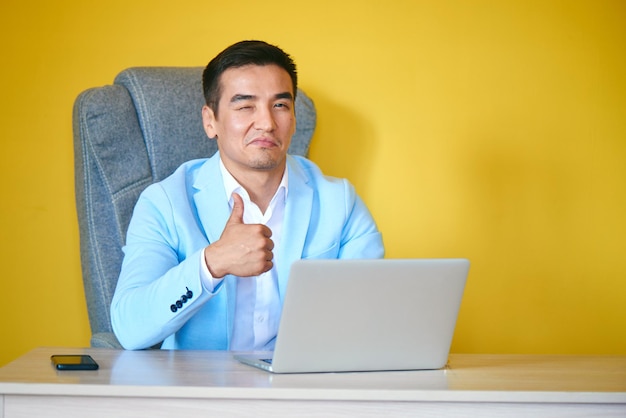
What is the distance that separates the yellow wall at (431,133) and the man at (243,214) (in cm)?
44

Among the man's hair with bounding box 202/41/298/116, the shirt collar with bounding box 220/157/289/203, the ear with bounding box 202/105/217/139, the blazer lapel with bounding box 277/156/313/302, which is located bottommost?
the blazer lapel with bounding box 277/156/313/302

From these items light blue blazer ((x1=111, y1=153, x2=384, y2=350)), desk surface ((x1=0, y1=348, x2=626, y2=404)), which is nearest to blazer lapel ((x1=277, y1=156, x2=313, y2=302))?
light blue blazer ((x1=111, y1=153, x2=384, y2=350))

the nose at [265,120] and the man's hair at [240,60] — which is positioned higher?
the man's hair at [240,60]

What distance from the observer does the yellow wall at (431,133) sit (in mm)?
2520

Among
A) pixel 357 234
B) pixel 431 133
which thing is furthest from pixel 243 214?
pixel 431 133

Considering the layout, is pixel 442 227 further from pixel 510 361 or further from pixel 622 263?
pixel 510 361

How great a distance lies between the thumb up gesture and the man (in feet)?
0.48

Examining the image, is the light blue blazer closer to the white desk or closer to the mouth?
the mouth

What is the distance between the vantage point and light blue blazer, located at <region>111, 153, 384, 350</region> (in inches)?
68.3

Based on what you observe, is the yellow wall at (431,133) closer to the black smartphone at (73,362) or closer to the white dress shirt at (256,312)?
the white dress shirt at (256,312)

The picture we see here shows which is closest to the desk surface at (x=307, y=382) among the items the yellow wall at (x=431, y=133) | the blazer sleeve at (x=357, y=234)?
the blazer sleeve at (x=357, y=234)

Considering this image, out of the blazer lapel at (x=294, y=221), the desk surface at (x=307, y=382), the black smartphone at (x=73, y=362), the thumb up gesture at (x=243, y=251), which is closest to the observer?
the desk surface at (x=307, y=382)

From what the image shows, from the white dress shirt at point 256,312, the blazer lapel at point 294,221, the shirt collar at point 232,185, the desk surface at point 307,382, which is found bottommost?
the white dress shirt at point 256,312

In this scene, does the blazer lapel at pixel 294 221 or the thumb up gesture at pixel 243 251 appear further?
the blazer lapel at pixel 294 221
